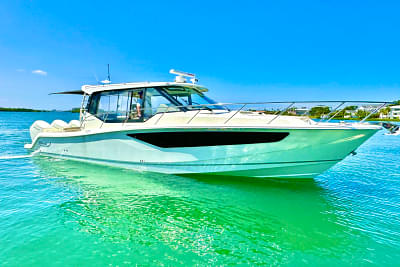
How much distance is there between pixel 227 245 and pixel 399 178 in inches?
257

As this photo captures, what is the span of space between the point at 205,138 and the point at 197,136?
0.20m

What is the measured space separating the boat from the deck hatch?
21 millimetres

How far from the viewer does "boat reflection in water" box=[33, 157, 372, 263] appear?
3.12m

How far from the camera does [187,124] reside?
5.39m

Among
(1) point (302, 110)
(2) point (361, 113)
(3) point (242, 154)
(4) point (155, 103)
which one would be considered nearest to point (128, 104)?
(4) point (155, 103)

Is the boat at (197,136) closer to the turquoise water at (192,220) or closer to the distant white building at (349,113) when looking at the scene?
the distant white building at (349,113)

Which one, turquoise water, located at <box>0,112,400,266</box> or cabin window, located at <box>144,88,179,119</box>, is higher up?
cabin window, located at <box>144,88,179,119</box>

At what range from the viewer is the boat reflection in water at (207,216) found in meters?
3.12

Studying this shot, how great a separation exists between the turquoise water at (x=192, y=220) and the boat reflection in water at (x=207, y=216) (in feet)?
0.06

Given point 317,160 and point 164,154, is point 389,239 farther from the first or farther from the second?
point 164,154

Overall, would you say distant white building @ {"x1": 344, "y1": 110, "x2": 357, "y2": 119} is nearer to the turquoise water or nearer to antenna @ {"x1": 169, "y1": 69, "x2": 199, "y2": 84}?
the turquoise water

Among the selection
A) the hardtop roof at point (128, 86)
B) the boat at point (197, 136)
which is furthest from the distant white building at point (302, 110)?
the hardtop roof at point (128, 86)

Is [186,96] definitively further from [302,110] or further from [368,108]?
[368,108]

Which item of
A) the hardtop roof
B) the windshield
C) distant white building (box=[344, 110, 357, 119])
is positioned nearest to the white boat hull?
distant white building (box=[344, 110, 357, 119])
